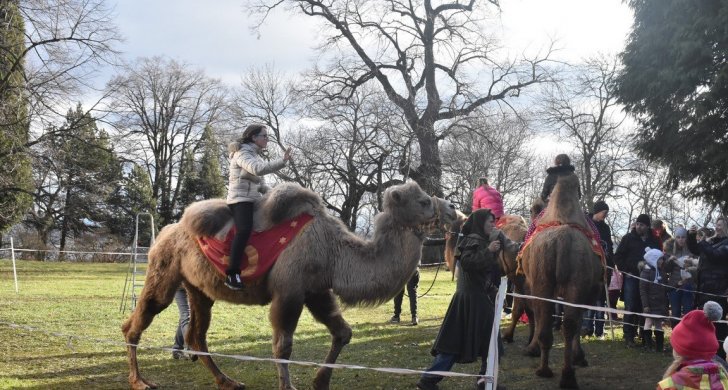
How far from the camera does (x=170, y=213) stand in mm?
57031

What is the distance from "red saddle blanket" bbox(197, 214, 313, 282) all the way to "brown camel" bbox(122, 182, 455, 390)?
68 mm

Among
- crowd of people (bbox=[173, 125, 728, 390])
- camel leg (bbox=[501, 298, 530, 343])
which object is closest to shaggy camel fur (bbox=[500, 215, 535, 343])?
camel leg (bbox=[501, 298, 530, 343])

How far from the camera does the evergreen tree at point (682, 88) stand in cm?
1828

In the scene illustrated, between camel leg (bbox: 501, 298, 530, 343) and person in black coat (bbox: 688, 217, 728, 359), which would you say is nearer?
person in black coat (bbox: 688, 217, 728, 359)

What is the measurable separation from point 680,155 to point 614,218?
3289 cm

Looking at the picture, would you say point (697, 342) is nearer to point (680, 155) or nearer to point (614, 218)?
point (680, 155)

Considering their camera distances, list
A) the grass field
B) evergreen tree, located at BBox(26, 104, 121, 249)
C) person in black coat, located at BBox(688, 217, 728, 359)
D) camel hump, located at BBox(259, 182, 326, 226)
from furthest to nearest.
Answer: evergreen tree, located at BBox(26, 104, 121, 249)
person in black coat, located at BBox(688, 217, 728, 359)
the grass field
camel hump, located at BBox(259, 182, 326, 226)

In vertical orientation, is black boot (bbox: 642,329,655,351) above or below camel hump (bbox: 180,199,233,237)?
below

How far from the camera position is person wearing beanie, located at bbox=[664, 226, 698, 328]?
10778 millimetres

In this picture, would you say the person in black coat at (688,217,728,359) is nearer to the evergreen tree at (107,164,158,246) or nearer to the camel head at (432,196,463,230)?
the camel head at (432,196,463,230)

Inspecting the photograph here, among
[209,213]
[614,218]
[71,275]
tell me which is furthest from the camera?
[614,218]

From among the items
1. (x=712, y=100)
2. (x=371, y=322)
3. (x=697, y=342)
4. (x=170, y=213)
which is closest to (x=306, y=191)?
(x=697, y=342)

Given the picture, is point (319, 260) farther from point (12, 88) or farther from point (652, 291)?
point (12, 88)

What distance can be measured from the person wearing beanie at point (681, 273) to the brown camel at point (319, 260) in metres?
5.60
